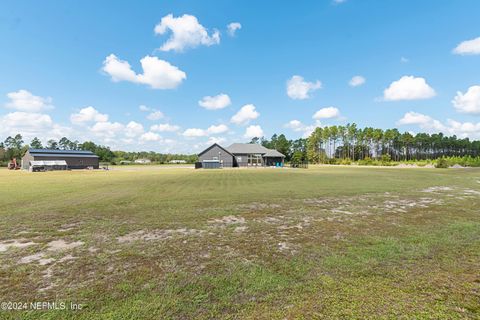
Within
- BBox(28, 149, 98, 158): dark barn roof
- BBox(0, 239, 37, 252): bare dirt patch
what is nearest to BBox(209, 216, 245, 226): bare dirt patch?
BBox(0, 239, 37, 252): bare dirt patch

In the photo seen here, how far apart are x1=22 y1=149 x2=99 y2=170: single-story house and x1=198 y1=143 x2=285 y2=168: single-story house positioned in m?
30.5

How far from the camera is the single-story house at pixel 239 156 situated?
59844mm

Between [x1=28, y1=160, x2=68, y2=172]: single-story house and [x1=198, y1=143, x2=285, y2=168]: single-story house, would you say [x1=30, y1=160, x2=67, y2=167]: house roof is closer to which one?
[x1=28, y1=160, x2=68, y2=172]: single-story house

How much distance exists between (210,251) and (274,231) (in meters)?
2.21

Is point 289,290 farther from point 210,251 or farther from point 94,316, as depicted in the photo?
point 94,316

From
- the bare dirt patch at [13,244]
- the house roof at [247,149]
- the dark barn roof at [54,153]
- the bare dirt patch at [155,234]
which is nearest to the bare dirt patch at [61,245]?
the bare dirt patch at [13,244]

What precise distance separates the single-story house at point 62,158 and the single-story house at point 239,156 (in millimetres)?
30468

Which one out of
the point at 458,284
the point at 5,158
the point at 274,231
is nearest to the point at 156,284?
the point at 274,231

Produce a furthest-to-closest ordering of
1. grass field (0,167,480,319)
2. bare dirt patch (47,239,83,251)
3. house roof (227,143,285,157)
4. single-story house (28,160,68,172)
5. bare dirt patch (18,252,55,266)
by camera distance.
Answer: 1. house roof (227,143,285,157)
2. single-story house (28,160,68,172)
3. bare dirt patch (47,239,83,251)
4. bare dirt patch (18,252,55,266)
5. grass field (0,167,480,319)

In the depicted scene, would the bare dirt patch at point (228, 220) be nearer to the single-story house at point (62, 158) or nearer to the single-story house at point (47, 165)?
the single-story house at point (47, 165)

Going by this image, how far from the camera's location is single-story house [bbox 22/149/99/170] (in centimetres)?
5475

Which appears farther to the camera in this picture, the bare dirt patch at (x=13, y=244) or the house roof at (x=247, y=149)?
the house roof at (x=247, y=149)

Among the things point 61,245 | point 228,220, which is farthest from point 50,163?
point 228,220

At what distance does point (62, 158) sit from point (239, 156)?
148 feet
